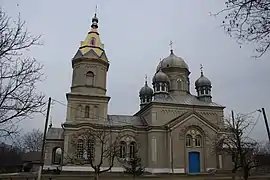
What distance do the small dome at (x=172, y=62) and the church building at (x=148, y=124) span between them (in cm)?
472

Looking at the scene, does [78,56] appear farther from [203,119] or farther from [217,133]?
[217,133]

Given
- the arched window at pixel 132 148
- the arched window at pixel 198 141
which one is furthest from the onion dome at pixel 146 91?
the arched window at pixel 198 141

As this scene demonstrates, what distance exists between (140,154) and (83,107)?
9.41 metres

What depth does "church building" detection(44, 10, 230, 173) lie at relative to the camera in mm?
34750

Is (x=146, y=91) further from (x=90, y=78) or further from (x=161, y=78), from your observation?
(x=90, y=78)

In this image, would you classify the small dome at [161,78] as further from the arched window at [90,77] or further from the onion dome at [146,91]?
the arched window at [90,77]

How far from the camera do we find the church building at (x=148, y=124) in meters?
34.8

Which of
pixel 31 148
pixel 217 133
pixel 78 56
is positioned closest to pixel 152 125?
pixel 217 133

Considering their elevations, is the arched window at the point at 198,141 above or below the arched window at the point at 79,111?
below

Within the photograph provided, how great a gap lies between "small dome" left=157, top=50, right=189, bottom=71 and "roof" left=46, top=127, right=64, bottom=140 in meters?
18.2

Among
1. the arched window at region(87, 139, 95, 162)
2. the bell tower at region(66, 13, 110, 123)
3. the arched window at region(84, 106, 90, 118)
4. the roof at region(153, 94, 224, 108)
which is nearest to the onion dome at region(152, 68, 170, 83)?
the roof at region(153, 94, 224, 108)

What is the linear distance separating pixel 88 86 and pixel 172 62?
14.6m

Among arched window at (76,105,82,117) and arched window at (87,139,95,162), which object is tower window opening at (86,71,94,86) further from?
arched window at (87,139,95,162)

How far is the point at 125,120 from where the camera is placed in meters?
39.2
